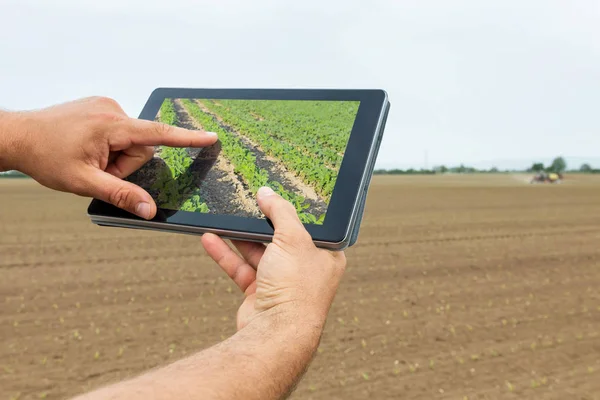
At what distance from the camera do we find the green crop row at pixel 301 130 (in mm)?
1961

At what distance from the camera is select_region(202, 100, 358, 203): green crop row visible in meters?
1.96

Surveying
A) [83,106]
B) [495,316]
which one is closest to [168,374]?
[83,106]

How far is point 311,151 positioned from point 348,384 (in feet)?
13.1

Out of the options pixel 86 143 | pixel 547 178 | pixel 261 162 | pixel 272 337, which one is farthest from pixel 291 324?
pixel 547 178

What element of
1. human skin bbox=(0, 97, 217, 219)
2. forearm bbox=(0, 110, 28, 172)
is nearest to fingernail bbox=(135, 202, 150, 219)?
human skin bbox=(0, 97, 217, 219)

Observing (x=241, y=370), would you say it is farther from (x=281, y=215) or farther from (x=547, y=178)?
(x=547, y=178)

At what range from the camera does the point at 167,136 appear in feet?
7.11

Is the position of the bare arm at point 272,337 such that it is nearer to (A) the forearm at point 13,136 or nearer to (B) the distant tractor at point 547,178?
(A) the forearm at point 13,136

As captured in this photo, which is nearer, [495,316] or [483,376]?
[483,376]

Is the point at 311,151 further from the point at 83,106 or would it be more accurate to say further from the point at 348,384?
the point at 348,384

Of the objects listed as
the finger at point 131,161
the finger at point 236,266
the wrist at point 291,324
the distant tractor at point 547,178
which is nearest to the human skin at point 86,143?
the finger at point 131,161

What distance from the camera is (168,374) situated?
48.5 inches

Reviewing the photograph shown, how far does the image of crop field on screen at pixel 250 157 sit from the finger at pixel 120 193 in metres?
0.05

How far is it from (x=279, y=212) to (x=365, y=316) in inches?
241
